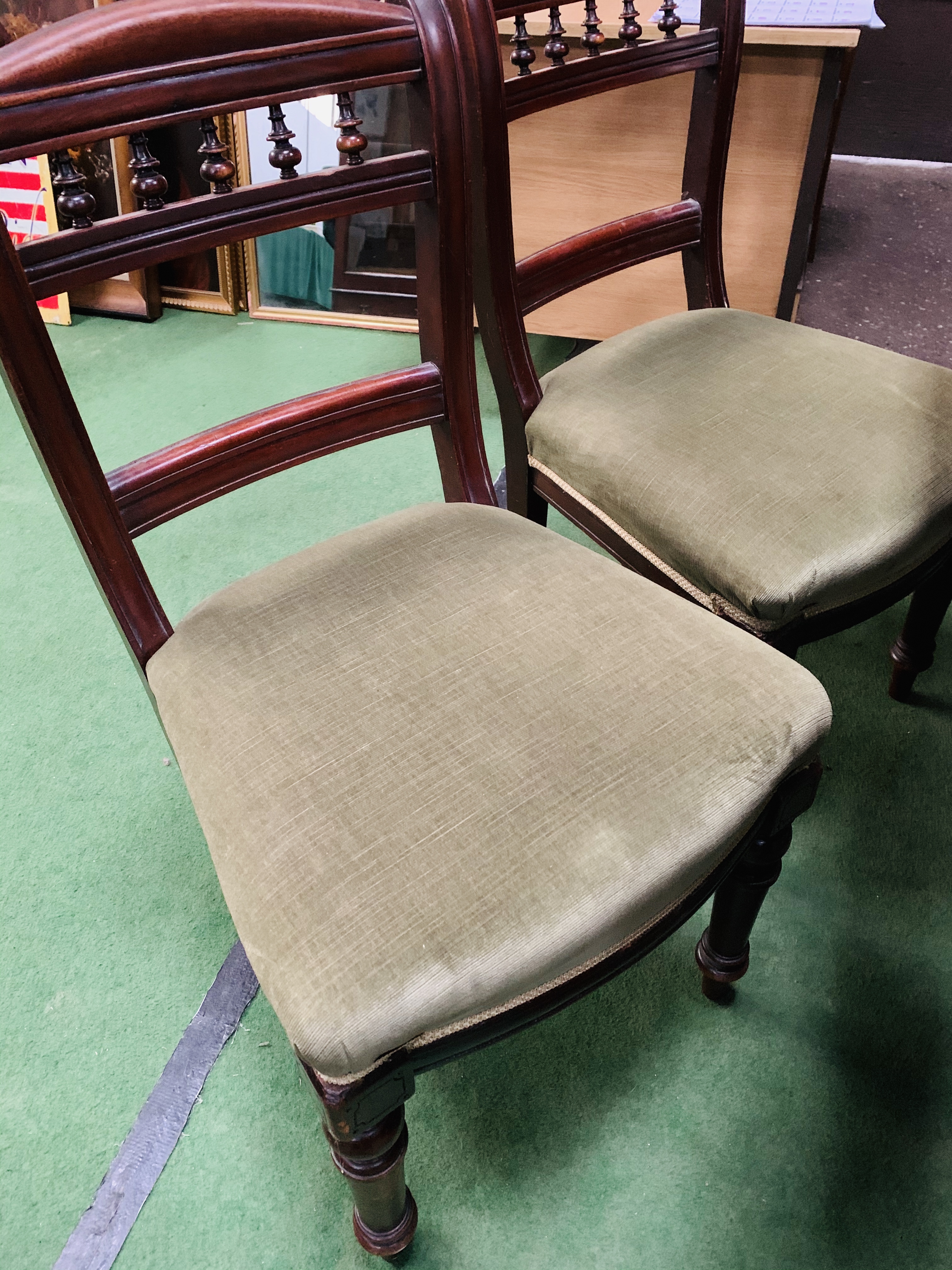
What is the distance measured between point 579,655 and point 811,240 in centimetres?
198

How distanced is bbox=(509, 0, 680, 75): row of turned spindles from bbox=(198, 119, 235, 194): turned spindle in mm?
345

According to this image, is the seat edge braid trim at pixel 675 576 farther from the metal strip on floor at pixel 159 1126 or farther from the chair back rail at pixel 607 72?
the metal strip on floor at pixel 159 1126

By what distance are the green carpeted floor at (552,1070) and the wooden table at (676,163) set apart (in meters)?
0.76

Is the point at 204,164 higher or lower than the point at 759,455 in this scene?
higher

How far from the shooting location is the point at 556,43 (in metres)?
0.93

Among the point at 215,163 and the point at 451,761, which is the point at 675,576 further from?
the point at 215,163

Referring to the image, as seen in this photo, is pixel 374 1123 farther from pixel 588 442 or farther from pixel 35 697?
pixel 35 697

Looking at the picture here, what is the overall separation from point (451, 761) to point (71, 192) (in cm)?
47

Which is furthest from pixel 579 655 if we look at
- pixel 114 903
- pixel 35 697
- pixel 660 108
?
pixel 660 108

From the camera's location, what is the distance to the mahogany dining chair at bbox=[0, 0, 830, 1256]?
57 centimetres

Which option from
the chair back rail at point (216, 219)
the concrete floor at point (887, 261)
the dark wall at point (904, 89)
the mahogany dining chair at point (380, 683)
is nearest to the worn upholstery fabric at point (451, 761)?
the mahogany dining chair at point (380, 683)

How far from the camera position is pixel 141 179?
2.14 ft

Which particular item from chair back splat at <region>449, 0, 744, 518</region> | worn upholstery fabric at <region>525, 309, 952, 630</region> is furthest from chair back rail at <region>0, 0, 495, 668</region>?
worn upholstery fabric at <region>525, 309, 952, 630</region>

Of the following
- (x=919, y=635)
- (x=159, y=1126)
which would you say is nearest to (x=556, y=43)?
(x=919, y=635)
